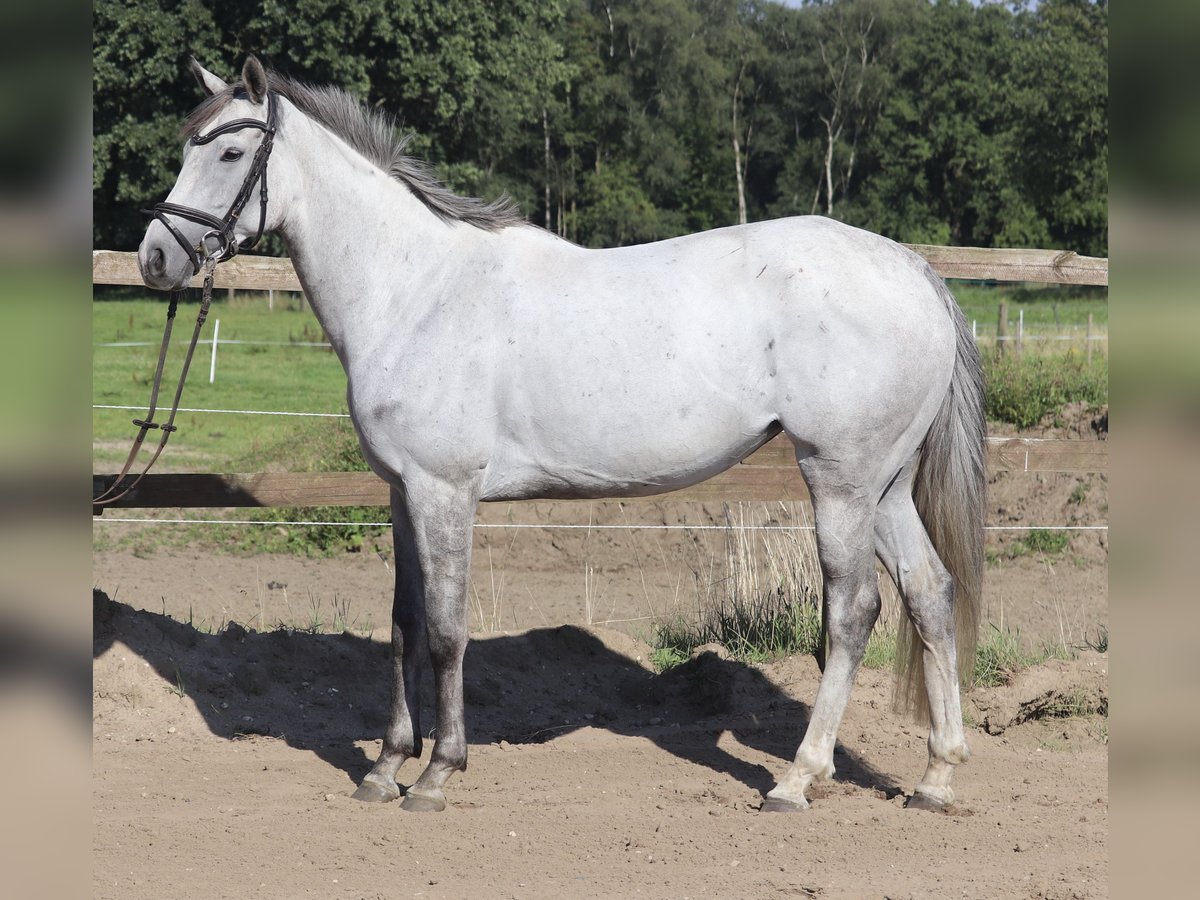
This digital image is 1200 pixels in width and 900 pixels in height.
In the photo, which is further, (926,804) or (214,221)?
(926,804)

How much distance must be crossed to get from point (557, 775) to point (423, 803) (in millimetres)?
614

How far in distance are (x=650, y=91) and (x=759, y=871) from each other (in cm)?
4068

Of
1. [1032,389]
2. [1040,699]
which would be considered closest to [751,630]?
[1040,699]

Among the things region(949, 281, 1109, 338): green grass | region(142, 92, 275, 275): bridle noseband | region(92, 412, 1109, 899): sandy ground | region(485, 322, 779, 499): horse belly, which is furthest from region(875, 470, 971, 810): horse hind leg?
region(949, 281, 1109, 338): green grass

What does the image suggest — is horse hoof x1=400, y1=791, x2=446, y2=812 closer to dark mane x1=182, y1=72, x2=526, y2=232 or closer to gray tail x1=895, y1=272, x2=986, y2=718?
gray tail x1=895, y1=272, x2=986, y2=718

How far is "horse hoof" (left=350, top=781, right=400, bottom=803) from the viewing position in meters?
4.06

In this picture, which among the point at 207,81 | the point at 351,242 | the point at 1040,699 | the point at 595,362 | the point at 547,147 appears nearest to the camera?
the point at 595,362

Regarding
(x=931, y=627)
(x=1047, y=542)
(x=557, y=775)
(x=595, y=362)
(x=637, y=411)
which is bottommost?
(x=1047, y=542)

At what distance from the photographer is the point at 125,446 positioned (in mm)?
10547

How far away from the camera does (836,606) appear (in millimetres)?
3939

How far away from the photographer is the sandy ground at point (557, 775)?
335 cm

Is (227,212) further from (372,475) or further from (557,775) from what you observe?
(557,775)

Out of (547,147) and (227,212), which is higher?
(547,147)

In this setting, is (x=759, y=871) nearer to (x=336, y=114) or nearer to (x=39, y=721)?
(x=39, y=721)
